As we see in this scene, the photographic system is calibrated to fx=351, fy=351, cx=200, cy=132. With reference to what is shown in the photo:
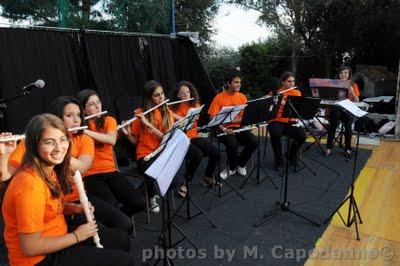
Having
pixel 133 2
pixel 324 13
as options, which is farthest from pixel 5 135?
pixel 324 13

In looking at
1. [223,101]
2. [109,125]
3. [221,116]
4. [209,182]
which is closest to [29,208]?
[109,125]

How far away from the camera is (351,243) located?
277 cm

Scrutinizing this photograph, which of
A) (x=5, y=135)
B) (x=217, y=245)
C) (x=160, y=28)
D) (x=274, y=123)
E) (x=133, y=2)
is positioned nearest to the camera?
(x=5, y=135)

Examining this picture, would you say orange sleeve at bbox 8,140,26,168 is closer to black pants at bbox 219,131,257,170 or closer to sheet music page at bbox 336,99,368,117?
black pants at bbox 219,131,257,170

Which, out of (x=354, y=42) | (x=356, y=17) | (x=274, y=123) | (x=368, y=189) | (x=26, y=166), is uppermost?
(x=356, y=17)

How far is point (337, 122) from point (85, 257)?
445 cm

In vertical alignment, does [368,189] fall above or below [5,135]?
below

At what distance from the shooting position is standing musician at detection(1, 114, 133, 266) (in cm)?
148

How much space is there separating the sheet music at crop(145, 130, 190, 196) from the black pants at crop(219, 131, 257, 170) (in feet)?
6.53

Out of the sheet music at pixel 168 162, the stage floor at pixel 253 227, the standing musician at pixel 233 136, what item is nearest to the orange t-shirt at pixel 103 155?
the stage floor at pixel 253 227

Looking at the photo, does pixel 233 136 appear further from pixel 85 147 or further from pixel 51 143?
pixel 51 143

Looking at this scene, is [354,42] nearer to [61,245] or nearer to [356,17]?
[356,17]

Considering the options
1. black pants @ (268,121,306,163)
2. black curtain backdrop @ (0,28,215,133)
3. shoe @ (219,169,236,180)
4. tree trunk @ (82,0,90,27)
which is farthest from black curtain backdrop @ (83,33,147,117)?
black pants @ (268,121,306,163)

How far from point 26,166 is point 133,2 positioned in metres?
4.09
